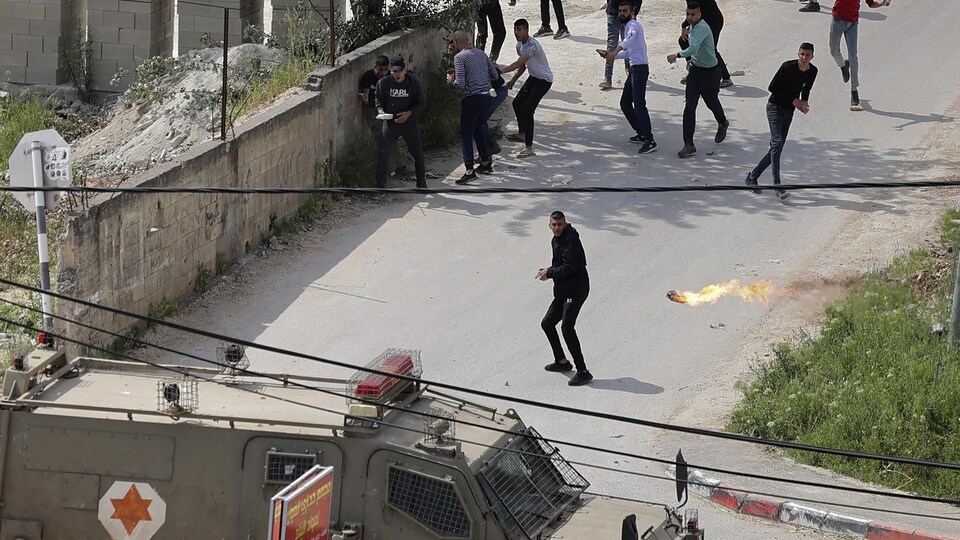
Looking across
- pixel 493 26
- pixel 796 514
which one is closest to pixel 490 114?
pixel 493 26

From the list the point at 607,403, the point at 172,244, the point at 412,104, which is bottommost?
the point at 607,403

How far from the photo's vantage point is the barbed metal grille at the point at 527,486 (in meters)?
9.45

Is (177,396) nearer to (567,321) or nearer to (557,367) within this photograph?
(567,321)

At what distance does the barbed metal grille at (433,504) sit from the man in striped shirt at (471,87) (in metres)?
9.99

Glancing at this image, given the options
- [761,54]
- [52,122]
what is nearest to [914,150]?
[761,54]

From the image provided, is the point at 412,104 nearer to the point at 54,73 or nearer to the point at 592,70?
the point at 592,70

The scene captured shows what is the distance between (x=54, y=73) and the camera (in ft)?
76.6

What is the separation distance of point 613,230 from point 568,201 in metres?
1.09

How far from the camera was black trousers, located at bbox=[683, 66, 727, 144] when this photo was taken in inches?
755

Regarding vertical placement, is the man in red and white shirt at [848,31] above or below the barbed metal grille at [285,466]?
above

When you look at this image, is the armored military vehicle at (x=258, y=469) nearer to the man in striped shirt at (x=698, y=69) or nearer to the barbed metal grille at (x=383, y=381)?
the barbed metal grille at (x=383, y=381)

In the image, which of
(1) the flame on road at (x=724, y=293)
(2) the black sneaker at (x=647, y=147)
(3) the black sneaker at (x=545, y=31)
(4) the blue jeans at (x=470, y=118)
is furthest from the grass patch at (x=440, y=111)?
(1) the flame on road at (x=724, y=293)

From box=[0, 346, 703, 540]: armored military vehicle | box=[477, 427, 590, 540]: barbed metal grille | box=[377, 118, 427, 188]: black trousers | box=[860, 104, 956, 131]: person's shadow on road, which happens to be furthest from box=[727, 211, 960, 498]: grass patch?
box=[860, 104, 956, 131]: person's shadow on road

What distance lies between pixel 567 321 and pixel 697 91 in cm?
637
